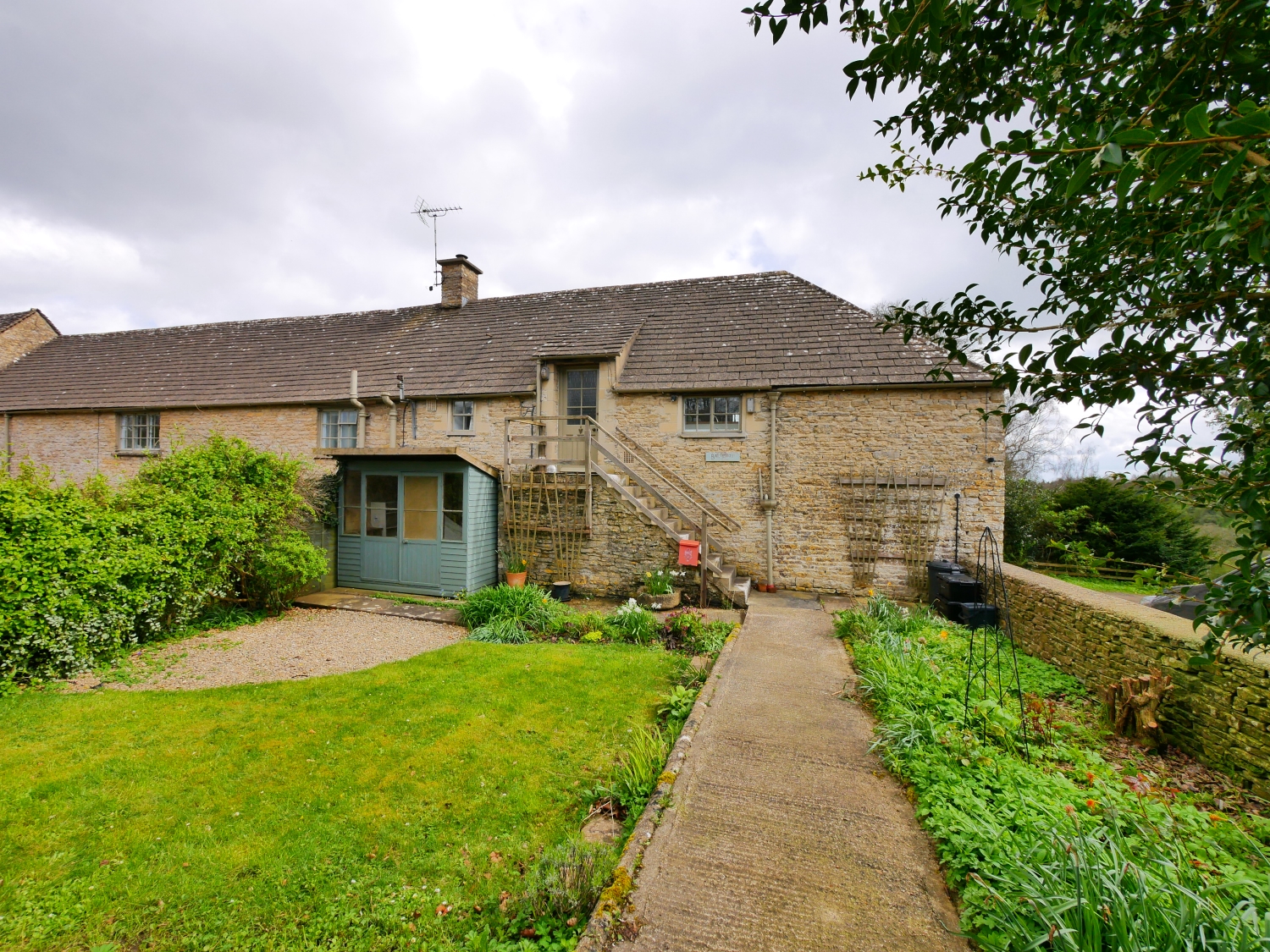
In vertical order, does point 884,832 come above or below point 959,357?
below

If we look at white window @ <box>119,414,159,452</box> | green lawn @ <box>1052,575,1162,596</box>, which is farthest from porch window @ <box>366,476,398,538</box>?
green lawn @ <box>1052,575,1162,596</box>

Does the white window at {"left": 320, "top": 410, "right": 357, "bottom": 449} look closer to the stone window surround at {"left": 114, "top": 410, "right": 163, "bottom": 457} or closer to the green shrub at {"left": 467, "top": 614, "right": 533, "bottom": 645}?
the stone window surround at {"left": 114, "top": 410, "right": 163, "bottom": 457}

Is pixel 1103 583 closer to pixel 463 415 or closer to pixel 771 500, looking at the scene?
pixel 771 500

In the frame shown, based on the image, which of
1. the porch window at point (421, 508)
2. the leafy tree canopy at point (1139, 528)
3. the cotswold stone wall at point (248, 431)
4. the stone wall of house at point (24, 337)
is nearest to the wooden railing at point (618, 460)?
the cotswold stone wall at point (248, 431)

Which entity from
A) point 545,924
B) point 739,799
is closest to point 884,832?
point 739,799

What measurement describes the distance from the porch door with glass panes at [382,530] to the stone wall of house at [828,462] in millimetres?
5445

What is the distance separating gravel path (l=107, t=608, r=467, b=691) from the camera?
660 centimetres

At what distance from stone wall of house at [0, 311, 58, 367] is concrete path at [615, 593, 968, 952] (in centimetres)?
2859

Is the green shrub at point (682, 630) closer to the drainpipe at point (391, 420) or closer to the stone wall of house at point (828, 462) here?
the stone wall of house at point (828, 462)

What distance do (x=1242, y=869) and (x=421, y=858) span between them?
4656 mm

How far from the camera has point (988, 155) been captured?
1.87 meters

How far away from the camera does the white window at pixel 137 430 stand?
16047 millimetres

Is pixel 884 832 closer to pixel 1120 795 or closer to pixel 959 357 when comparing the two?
pixel 1120 795

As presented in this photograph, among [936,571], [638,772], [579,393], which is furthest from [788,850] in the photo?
[579,393]
